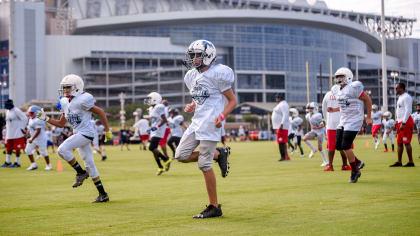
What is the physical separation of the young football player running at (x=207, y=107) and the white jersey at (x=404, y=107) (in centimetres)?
1069

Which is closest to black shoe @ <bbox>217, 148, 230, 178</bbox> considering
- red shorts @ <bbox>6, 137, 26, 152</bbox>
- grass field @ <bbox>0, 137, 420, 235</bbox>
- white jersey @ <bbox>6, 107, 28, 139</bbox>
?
grass field @ <bbox>0, 137, 420, 235</bbox>

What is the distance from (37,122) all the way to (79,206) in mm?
15456

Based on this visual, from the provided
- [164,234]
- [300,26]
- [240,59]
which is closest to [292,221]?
[164,234]

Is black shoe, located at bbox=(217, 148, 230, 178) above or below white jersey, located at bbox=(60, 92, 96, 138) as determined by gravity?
below

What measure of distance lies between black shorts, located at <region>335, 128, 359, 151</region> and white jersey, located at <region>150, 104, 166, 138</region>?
23.7 feet

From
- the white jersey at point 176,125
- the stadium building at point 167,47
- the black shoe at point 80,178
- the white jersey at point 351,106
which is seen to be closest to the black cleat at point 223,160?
the black shoe at point 80,178

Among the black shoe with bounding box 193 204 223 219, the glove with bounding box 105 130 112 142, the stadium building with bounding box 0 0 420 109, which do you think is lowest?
the black shoe with bounding box 193 204 223 219

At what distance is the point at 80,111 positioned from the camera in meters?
13.2

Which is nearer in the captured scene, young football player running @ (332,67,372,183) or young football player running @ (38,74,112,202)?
young football player running @ (38,74,112,202)

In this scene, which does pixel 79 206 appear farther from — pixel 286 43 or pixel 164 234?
pixel 286 43

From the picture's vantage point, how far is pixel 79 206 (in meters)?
12.2

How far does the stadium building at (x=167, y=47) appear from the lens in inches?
5266

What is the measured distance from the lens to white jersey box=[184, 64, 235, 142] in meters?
10.8

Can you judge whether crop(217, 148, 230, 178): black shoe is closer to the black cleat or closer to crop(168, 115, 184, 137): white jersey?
the black cleat
